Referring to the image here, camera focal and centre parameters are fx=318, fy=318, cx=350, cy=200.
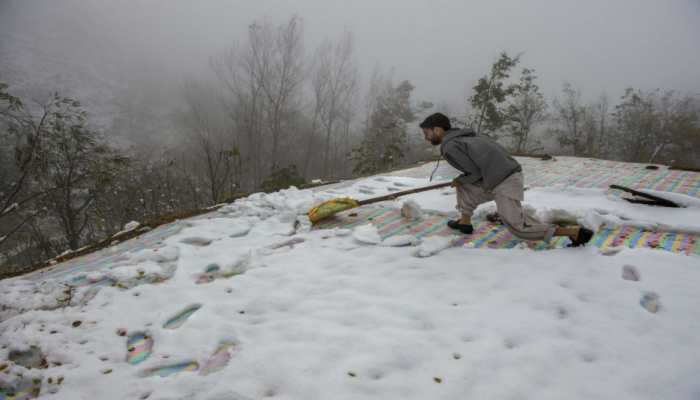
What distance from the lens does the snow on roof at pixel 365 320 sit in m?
1.33

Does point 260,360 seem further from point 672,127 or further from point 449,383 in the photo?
point 672,127

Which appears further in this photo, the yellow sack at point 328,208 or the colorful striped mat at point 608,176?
the colorful striped mat at point 608,176

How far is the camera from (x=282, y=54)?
15.3m

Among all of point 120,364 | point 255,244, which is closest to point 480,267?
point 255,244

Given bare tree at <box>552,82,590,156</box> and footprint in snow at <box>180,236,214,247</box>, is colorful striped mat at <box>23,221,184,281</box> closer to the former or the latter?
footprint in snow at <box>180,236,214,247</box>

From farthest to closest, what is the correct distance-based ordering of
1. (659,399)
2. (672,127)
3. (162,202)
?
(672,127) → (162,202) → (659,399)

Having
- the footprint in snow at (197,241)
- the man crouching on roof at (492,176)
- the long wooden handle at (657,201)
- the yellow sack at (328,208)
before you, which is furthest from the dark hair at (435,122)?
the long wooden handle at (657,201)

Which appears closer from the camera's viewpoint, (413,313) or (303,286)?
(413,313)

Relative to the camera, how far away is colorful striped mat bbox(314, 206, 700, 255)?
246 centimetres

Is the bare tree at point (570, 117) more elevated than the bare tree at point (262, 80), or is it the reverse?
the bare tree at point (262, 80)

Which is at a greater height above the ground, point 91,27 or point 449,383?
point 91,27

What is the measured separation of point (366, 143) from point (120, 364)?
13511mm

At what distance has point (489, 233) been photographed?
113 inches

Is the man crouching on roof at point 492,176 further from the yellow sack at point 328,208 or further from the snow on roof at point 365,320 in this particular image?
the yellow sack at point 328,208
